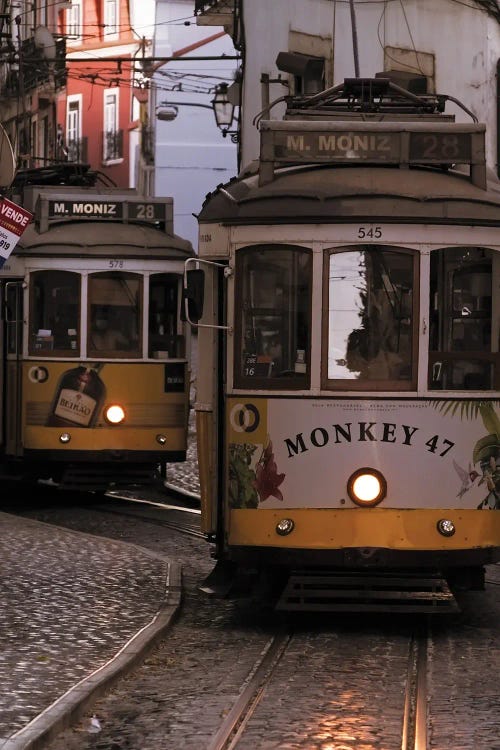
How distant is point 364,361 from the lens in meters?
10.8

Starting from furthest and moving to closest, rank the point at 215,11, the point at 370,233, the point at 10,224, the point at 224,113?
1. the point at 224,113
2. the point at 215,11
3. the point at 10,224
4. the point at 370,233

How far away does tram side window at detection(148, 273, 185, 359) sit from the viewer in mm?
18766

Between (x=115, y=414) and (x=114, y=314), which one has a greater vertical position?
(x=114, y=314)

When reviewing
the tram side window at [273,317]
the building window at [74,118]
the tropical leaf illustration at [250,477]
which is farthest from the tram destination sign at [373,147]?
the building window at [74,118]

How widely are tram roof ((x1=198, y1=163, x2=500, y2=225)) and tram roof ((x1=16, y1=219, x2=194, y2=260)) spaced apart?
24.5ft

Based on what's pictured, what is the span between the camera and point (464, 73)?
24562 millimetres

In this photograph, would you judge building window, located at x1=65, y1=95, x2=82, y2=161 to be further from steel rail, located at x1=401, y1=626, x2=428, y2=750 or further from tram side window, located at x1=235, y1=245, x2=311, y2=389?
steel rail, located at x1=401, y1=626, x2=428, y2=750

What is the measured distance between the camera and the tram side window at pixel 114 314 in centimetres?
1869

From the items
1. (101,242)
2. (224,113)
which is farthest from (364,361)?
(224,113)

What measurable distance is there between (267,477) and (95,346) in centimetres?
804

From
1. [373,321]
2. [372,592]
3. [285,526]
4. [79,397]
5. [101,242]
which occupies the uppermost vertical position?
[101,242]

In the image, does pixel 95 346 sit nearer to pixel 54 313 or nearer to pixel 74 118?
pixel 54 313

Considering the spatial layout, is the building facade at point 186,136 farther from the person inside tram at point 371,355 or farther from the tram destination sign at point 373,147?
the person inside tram at point 371,355

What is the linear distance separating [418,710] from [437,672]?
1152 mm
